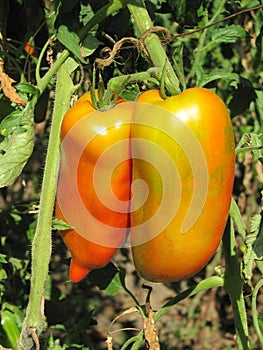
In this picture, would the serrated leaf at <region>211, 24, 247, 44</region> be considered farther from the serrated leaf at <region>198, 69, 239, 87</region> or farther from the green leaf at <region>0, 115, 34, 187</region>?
the green leaf at <region>0, 115, 34, 187</region>

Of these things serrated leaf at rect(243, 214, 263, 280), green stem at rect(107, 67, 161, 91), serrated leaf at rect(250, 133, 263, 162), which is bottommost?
serrated leaf at rect(243, 214, 263, 280)

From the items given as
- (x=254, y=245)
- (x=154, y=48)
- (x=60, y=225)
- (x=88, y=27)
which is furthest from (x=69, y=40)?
(x=254, y=245)

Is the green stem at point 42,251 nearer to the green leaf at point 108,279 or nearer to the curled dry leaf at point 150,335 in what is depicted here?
the curled dry leaf at point 150,335

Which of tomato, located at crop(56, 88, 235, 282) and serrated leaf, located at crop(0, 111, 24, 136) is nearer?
tomato, located at crop(56, 88, 235, 282)

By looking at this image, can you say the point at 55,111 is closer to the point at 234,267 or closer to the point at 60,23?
the point at 60,23

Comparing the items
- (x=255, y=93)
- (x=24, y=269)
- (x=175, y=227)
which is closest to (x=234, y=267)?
(x=175, y=227)

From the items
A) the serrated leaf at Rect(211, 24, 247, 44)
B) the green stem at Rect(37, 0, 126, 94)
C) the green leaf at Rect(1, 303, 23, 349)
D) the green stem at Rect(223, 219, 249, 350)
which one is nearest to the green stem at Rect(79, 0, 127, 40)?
the green stem at Rect(37, 0, 126, 94)

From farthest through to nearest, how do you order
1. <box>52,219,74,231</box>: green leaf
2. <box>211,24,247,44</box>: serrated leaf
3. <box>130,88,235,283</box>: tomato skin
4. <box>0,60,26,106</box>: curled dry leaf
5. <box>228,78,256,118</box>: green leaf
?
<box>228,78,256,118</box>: green leaf → <box>211,24,247,44</box>: serrated leaf → <box>0,60,26,106</box>: curled dry leaf → <box>52,219,74,231</box>: green leaf → <box>130,88,235,283</box>: tomato skin

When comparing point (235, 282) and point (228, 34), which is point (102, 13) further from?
point (235, 282)
